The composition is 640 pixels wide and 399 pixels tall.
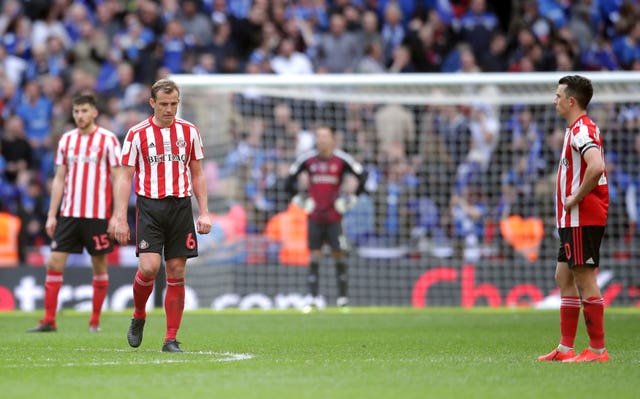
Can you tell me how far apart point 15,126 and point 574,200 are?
13477mm

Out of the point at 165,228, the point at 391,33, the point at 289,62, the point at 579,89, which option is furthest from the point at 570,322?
the point at 391,33

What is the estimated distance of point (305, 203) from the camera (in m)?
17.1

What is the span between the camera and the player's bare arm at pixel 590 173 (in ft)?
26.7

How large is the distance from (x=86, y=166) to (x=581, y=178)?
5.94 m

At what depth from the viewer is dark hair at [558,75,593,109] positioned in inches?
333

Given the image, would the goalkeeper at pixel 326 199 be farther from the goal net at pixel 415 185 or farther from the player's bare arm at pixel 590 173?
the player's bare arm at pixel 590 173

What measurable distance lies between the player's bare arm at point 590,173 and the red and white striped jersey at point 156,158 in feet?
9.88

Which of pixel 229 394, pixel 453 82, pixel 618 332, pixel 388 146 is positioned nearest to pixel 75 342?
pixel 229 394

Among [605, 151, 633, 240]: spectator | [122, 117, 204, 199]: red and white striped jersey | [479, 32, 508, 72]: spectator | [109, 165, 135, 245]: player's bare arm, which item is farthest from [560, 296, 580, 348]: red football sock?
[479, 32, 508, 72]: spectator

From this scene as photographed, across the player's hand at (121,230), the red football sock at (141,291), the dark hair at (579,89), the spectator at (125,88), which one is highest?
the spectator at (125,88)

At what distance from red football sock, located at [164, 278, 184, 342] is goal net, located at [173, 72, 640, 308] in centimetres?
803

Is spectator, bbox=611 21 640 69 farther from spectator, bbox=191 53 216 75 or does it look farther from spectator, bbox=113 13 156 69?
spectator, bbox=113 13 156 69

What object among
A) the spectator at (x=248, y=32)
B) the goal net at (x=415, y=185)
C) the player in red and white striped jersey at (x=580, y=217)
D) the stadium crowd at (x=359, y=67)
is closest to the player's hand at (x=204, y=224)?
the player in red and white striped jersey at (x=580, y=217)

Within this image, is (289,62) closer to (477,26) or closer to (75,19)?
(477,26)
